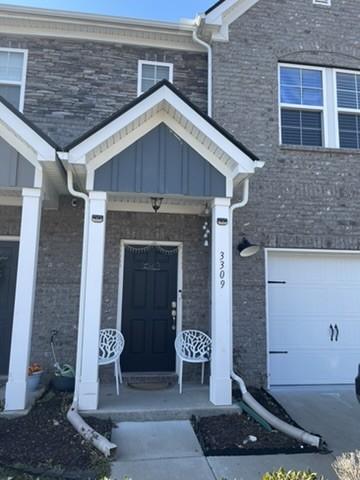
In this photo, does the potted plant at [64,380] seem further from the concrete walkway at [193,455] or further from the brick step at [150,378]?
the concrete walkway at [193,455]

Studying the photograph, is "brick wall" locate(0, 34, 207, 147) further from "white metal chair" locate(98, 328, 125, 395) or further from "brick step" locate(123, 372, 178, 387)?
→ "brick step" locate(123, 372, 178, 387)

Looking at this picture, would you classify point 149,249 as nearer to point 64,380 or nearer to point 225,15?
point 64,380

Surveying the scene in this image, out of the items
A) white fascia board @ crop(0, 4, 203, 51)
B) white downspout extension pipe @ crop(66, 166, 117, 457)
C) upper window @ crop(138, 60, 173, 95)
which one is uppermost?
white fascia board @ crop(0, 4, 203, 51)

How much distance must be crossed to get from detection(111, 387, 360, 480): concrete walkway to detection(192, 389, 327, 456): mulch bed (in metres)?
0.08

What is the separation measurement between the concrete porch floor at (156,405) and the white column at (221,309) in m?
0.21

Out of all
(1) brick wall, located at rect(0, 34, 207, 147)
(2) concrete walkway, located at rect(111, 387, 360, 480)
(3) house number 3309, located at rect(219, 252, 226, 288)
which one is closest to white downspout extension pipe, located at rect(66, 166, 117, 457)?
(2) concrete walkway, located at rect(111, 387, 360, 480)

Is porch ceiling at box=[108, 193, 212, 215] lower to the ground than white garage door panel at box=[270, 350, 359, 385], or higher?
higher

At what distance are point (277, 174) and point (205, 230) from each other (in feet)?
5.45

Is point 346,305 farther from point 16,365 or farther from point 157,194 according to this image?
point 16,365

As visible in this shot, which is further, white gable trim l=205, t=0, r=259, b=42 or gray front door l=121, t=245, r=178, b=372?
white gable trim l=205, t=0, r=259, b=42

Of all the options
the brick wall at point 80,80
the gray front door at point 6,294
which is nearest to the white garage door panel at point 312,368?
the gray front door at point 6,294

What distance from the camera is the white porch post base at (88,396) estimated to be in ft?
16.6

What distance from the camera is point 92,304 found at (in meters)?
5.26

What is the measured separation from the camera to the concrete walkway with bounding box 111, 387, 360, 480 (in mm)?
3890
